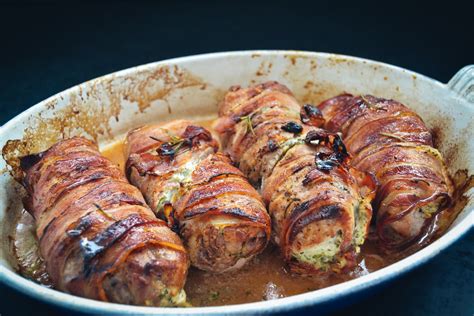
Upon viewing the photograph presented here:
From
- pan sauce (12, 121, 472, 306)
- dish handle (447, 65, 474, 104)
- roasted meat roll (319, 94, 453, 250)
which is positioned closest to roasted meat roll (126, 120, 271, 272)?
pan sauce (12, 121, 472, 306)

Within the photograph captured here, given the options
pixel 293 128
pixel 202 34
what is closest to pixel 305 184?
pixel 293 128

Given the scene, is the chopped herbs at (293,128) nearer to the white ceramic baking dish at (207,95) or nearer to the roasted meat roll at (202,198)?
the roasted meat roll at (202,198)

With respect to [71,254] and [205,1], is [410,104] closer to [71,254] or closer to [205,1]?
[71,254]

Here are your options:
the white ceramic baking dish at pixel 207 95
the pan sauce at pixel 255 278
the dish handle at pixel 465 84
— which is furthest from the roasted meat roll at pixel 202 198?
the dish handle at pixel 465 84

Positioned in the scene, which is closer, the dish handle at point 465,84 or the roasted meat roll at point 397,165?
the roasted meat roll at point 397,165

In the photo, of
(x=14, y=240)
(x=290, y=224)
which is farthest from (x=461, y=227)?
(x=14, y=240)

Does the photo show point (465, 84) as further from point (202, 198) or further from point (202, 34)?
point (202, 34)
